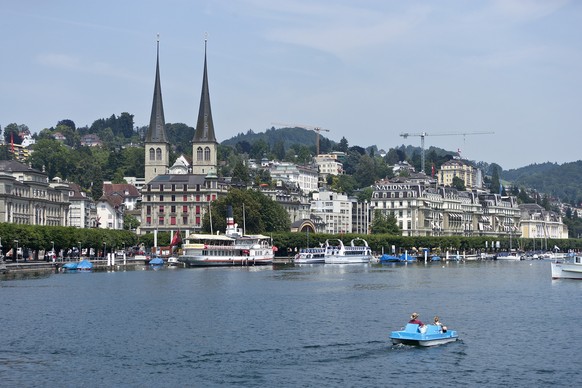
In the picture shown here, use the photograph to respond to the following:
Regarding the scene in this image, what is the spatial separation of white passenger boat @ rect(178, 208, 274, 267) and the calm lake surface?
48.7 m

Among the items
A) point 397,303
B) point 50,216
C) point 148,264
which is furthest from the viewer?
point 50,216

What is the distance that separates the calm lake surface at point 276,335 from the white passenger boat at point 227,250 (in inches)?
1915

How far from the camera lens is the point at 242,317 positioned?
7419 centimetres

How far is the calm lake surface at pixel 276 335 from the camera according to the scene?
51.4 m

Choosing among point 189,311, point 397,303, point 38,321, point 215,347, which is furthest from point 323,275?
point 215,347

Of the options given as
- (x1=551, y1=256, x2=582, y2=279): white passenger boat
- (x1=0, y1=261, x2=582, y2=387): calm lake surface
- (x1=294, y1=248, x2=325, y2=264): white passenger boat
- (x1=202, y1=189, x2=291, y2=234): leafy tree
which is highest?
(x1=202, y1=189, x2=291, y2=234): leafy tree

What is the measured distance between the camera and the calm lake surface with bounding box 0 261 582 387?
5138cm

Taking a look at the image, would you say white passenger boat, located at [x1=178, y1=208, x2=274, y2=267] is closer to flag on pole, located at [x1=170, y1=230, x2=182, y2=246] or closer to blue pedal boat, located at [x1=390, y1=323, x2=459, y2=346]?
flag on pole, located at [x1=170, y1=230, x2=182, y2=246]

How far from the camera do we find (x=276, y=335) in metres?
64.2

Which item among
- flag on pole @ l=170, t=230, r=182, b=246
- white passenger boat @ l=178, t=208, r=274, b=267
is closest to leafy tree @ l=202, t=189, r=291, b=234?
flag on pole @ l=170, t=230, r=182, b=246

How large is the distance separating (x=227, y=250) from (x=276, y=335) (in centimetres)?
9496

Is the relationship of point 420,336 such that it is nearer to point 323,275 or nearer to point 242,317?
point 242,317

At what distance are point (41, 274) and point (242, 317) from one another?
173ft

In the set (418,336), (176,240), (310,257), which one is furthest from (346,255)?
(418,336)
